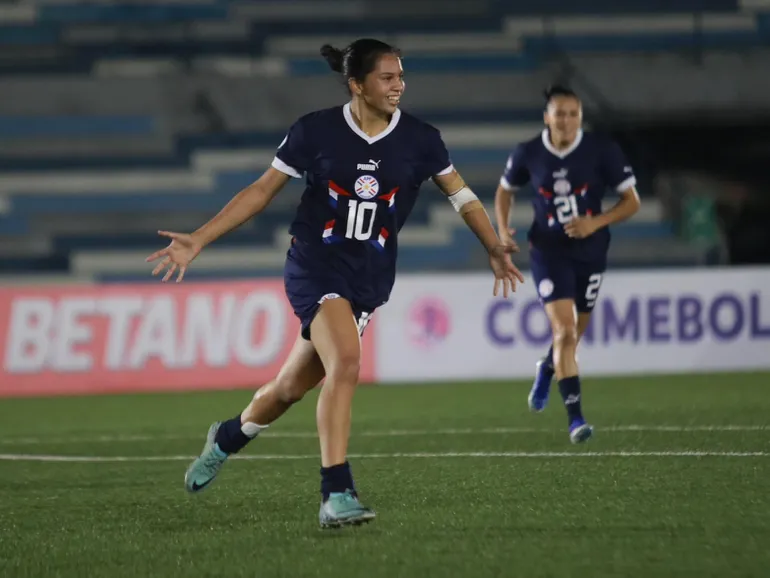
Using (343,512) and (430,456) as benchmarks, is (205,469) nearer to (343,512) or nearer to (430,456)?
(343,512)

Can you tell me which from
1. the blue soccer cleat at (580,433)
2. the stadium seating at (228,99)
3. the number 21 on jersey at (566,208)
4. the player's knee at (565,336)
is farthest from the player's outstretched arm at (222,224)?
the stadium seating at (228,99)

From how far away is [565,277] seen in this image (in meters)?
9.01

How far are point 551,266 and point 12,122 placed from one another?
42.4ft

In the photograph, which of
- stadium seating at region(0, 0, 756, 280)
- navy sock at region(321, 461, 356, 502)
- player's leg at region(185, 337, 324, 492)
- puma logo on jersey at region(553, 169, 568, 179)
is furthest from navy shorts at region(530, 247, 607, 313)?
stadium seating at region(0, 0, 756, 280)

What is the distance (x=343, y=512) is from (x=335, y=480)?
0.45ft

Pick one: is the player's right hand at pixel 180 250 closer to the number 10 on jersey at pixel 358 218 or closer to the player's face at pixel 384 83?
the number 10 on jersey at pixel 358 218

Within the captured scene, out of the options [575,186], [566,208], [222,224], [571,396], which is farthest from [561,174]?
[222,224]

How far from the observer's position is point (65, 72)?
68.3 feet

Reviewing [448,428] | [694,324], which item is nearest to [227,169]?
[694,324]

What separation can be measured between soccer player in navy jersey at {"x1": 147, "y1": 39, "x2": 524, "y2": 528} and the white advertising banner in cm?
836

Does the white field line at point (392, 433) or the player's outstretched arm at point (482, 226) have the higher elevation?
the player's outstretched arm at point (482, 226)

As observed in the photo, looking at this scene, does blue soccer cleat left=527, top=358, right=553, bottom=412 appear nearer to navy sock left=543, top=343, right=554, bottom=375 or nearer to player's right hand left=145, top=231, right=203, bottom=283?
navy sock left=543, top=343, right=554, bottom=375

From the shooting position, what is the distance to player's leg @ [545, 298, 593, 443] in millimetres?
8258

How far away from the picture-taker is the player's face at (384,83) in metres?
5.72
